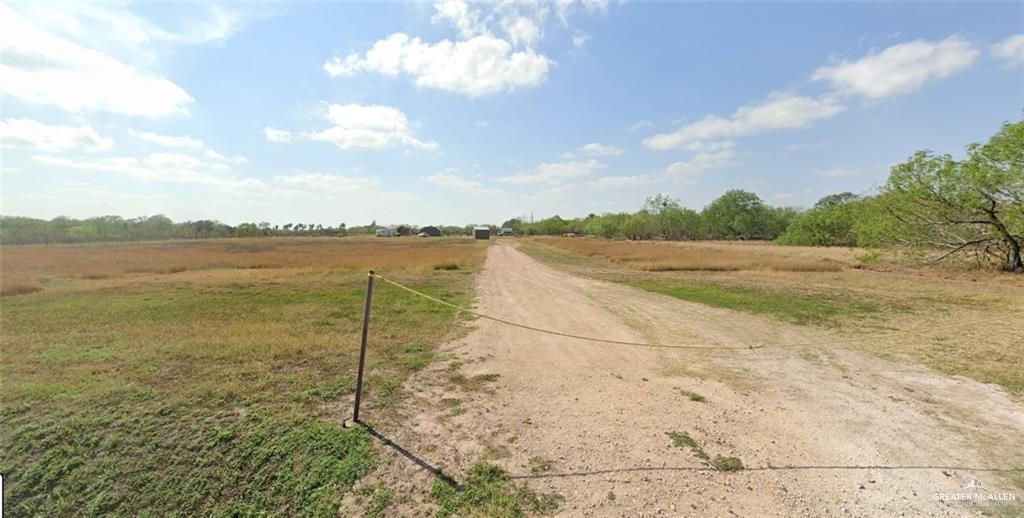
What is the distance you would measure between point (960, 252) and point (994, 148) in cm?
663

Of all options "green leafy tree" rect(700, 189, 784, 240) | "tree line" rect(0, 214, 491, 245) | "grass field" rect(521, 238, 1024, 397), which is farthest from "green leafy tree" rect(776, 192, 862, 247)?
"tree line" rect(0, 214, 491, 245)

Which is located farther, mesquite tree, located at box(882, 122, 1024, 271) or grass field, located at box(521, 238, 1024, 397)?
mesquite tree, located at box(882, 122, 1024, 271)

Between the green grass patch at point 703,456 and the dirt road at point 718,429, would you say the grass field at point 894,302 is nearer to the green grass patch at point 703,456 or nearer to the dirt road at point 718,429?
the dirt road at point 718,429

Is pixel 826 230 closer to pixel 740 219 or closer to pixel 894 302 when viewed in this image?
pixel 740 219

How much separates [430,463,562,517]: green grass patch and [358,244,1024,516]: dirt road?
134 millimetres

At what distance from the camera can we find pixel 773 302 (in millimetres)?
12750

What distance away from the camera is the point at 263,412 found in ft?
15.2

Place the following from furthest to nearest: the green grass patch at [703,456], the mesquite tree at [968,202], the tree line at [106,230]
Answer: the tree line at [106,230]
the mesquite tree at [968,202]
the green grass patch at [703,456]

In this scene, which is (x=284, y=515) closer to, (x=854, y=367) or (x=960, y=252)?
(x=854, y=367)

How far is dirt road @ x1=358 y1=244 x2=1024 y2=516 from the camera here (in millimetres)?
3215

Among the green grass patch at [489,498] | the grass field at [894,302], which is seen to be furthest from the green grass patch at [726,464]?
the grass field at [894,302]

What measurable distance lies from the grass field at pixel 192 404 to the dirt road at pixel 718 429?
0.93m

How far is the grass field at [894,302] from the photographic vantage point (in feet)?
22.6

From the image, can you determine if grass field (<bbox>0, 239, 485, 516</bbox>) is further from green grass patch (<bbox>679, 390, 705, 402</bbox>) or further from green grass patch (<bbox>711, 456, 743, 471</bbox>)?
green grass patch (<bbox>679, 390, 705, 402</bbox>)
